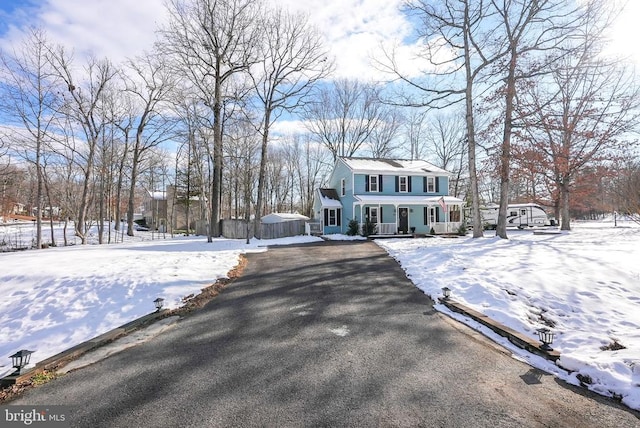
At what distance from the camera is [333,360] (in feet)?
13.0

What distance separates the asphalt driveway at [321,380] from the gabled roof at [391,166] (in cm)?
1907

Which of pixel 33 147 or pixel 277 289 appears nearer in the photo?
pixel 277 289

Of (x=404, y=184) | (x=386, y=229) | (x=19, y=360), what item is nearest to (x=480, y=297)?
(x=19, y=360)

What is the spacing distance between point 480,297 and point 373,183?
60.2ft

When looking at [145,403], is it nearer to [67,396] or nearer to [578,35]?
[67,396]

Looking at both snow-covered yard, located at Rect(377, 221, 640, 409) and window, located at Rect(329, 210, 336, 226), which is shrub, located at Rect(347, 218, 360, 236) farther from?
snow-covered yard, located at Rect(377, 221, 640, 409)

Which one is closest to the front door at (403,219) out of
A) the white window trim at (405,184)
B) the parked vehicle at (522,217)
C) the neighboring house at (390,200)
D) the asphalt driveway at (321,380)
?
the neighboring house at (390,200)

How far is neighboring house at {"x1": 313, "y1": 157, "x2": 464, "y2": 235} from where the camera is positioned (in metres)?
23.2

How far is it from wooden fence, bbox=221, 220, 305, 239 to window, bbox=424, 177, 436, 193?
10.9m

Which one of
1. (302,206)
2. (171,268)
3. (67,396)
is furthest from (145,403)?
(302,206)

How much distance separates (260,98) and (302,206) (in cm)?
2700

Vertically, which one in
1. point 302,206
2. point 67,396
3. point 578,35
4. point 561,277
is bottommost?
point 67,396


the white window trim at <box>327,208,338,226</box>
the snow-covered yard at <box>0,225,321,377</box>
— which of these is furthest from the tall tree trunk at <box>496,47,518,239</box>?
the snow-covered yard at <box>0,225,321,377</box>

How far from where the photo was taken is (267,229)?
869 inches
